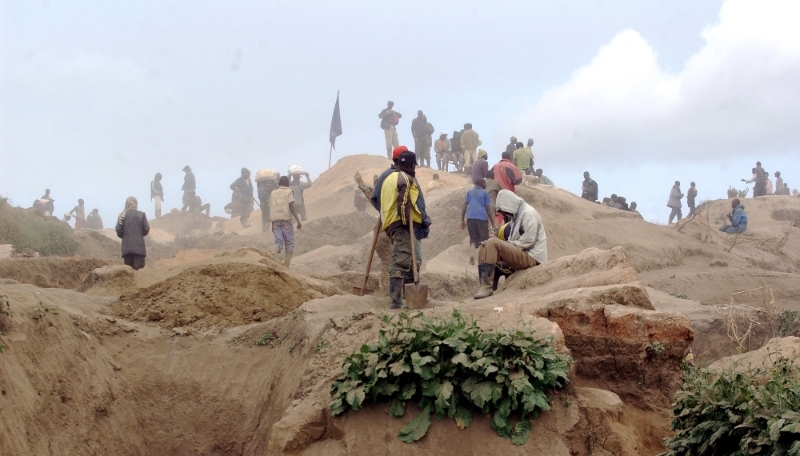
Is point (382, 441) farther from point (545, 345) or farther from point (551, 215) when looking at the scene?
point (551, 215)

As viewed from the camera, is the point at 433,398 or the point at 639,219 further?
the point at 639,219

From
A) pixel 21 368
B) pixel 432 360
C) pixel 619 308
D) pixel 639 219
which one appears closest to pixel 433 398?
pixel 432 360

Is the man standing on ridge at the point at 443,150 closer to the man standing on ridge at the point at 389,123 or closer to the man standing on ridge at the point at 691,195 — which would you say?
the man standing on ridge at the point at 389,123

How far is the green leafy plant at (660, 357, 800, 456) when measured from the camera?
360 cm

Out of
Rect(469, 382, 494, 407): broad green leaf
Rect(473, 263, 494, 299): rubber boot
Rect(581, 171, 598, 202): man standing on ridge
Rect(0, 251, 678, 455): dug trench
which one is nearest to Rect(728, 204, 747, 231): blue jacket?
Rect(581, 171, 598, 202): man standing on ridge

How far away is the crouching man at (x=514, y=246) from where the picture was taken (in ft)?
25.6

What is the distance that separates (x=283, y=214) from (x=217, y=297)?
4133mm

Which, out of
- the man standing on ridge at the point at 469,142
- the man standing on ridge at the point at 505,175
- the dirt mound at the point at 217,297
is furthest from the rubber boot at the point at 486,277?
the man standing on ridge at the point at 469,142

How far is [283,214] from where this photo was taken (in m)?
11.5

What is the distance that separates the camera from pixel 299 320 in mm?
6352

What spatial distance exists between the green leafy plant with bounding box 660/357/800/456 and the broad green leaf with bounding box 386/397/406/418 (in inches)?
60.5

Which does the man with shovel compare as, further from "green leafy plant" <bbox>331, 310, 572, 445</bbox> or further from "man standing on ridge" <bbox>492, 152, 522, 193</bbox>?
"man standing on ridge" <bbox>492, 152, 522, 193</bbox>

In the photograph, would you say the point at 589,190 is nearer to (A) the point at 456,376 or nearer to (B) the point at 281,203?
(B) the point at 281,203

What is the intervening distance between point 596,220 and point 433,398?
12.7 meters
